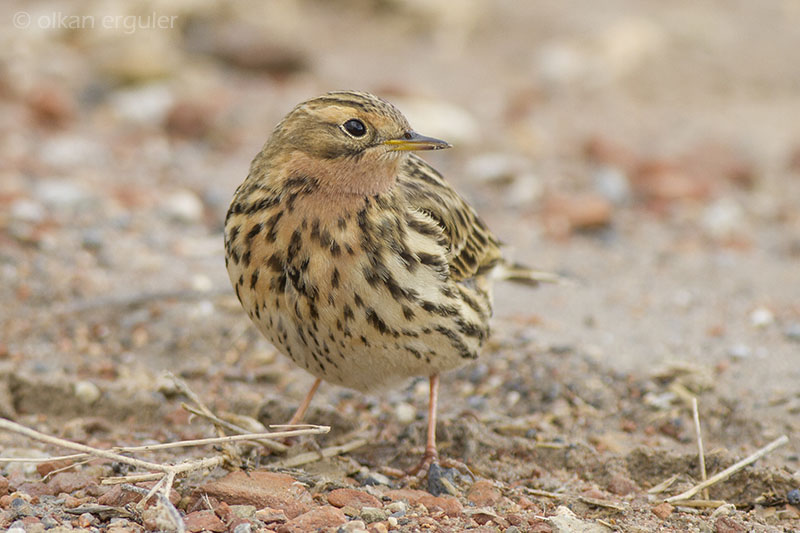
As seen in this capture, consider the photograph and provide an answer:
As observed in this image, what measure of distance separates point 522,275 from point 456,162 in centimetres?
352

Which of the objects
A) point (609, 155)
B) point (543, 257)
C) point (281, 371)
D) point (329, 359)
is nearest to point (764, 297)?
point (543, 257)

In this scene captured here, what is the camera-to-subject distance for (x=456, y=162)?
9602 mm

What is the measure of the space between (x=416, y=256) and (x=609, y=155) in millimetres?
5227

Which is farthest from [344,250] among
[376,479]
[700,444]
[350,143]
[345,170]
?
[700,444]

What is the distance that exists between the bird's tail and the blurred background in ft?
1.20

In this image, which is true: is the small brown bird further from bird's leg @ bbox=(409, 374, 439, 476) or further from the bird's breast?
bird's leg @ bbox=(409, 374, 439, 476)

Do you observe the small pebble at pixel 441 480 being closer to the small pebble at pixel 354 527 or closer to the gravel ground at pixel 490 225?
the gravel ground at pixel 490 225

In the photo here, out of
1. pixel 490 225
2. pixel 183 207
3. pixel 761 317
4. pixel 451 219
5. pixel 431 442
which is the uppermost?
pixel 451 219

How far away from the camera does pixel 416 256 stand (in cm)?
480

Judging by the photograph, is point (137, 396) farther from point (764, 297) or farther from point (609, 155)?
point (609, 155)

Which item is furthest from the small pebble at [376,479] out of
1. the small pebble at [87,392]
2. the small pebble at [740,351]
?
the small pebble at [740,351]

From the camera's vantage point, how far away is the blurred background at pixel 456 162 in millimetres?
6543

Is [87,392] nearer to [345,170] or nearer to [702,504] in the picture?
[345,170]

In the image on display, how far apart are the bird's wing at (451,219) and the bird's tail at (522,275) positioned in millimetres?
196
